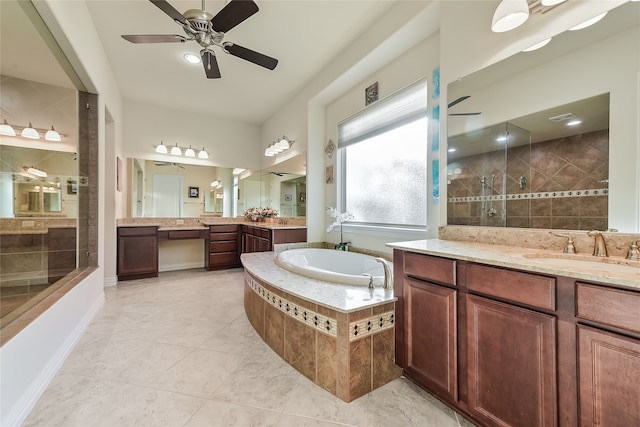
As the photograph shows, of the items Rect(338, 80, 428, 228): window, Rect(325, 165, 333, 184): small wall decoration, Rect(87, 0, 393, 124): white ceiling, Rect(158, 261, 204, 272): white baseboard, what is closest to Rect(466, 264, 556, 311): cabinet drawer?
Rect(338, 80, 428, 228): window

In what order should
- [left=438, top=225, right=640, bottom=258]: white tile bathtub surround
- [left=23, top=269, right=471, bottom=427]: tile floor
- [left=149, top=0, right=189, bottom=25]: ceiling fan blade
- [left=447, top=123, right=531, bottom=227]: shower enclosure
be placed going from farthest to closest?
[left=149, top=0, right=189, bottom=25]: ceiling fan blade, [left=447, top=123, right=531, bottom=227]: shower enclosure, [left=23, top=269, right=471, bottom=427]: tile floor, [left=438, top=225, right=640, bottom=258]: white tile bathtub surround

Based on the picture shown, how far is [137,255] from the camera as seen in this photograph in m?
3.89

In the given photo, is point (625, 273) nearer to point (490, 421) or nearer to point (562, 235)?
point (562, 235)

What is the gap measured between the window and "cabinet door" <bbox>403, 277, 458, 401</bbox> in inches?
48.1

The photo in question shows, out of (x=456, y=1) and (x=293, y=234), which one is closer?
(x=456, y=1)

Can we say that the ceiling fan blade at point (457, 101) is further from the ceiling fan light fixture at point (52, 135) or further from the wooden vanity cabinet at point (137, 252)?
the wooden vanity cabinet at point (137, 252)

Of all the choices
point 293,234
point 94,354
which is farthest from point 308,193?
point 94,354

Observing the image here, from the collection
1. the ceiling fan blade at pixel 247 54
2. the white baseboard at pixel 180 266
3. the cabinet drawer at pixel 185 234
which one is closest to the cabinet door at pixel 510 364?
the ceiling fan blade at pixel 247 54

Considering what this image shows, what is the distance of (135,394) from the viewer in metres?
1.48

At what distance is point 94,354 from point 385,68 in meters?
3.71

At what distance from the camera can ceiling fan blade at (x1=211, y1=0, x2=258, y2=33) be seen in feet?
5.57

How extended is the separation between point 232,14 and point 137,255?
3.65 metres

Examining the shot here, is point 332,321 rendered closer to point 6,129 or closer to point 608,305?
point 608,305

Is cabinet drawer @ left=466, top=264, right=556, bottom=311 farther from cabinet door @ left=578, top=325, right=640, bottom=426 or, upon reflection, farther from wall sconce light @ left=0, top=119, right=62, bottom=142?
wall sconce light @ left=0, top=119, right=62, bottom=142
